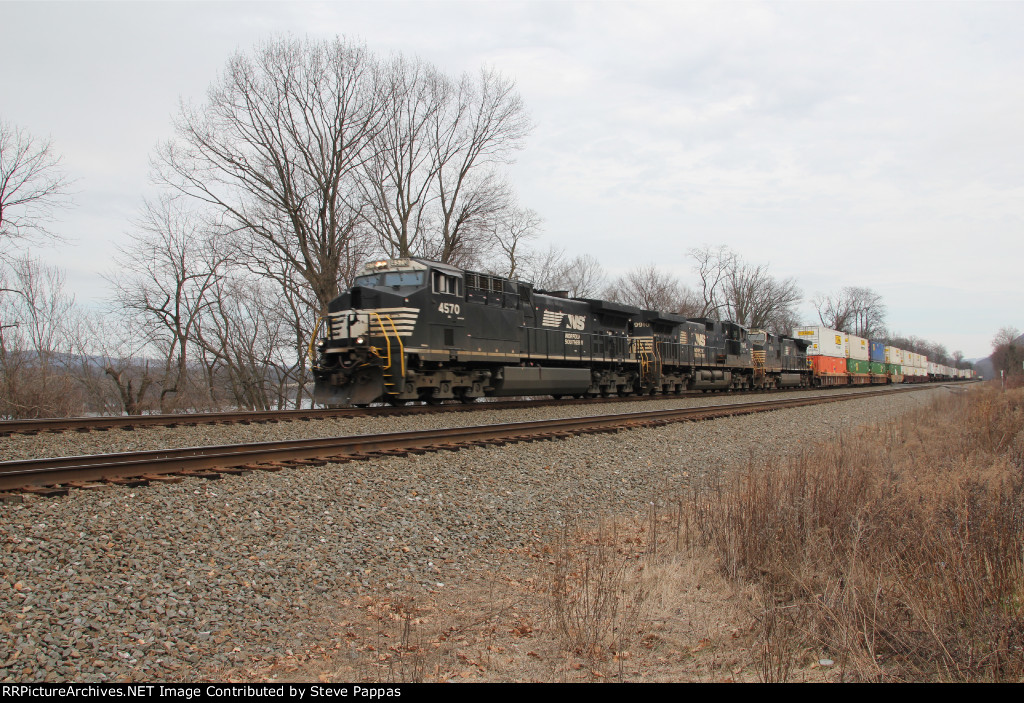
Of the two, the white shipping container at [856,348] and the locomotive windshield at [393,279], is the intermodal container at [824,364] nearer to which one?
the white shipping container at [856,348]

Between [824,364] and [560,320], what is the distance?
94.6ft

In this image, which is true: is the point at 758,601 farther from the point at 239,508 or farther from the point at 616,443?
the point at 616,443

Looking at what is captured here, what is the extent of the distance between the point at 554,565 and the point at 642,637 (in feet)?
4.38

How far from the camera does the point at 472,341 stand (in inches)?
601

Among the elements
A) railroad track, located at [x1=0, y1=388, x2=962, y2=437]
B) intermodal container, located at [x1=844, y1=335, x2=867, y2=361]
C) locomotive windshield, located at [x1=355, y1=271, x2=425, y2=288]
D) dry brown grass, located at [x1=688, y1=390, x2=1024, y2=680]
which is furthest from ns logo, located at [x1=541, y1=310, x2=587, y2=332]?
intermodal container, located at [x1=844, y1=335, x2=867, y2=361]

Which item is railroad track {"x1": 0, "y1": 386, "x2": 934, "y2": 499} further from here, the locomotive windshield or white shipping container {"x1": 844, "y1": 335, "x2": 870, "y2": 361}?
white shipping container {"x1": 844, "y1": 335, "x2": 870, "y2": 361}

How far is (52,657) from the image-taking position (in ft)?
10.0

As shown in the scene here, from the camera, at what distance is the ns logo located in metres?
18.5

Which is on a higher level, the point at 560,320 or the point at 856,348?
the point at 560,320

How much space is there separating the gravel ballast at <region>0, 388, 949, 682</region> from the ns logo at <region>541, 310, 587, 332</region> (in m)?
10.8

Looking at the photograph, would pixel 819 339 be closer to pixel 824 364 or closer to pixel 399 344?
pixel 824 364

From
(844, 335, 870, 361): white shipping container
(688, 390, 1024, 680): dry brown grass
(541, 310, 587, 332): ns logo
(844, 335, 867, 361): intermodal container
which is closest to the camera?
(688, 390, 1024, 680): dry brown grass

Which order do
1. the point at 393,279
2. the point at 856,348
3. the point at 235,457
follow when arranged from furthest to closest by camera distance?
the point at 856,348
the point at 393,279
the point at 235,457

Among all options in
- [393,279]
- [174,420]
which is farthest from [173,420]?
[393,279]
